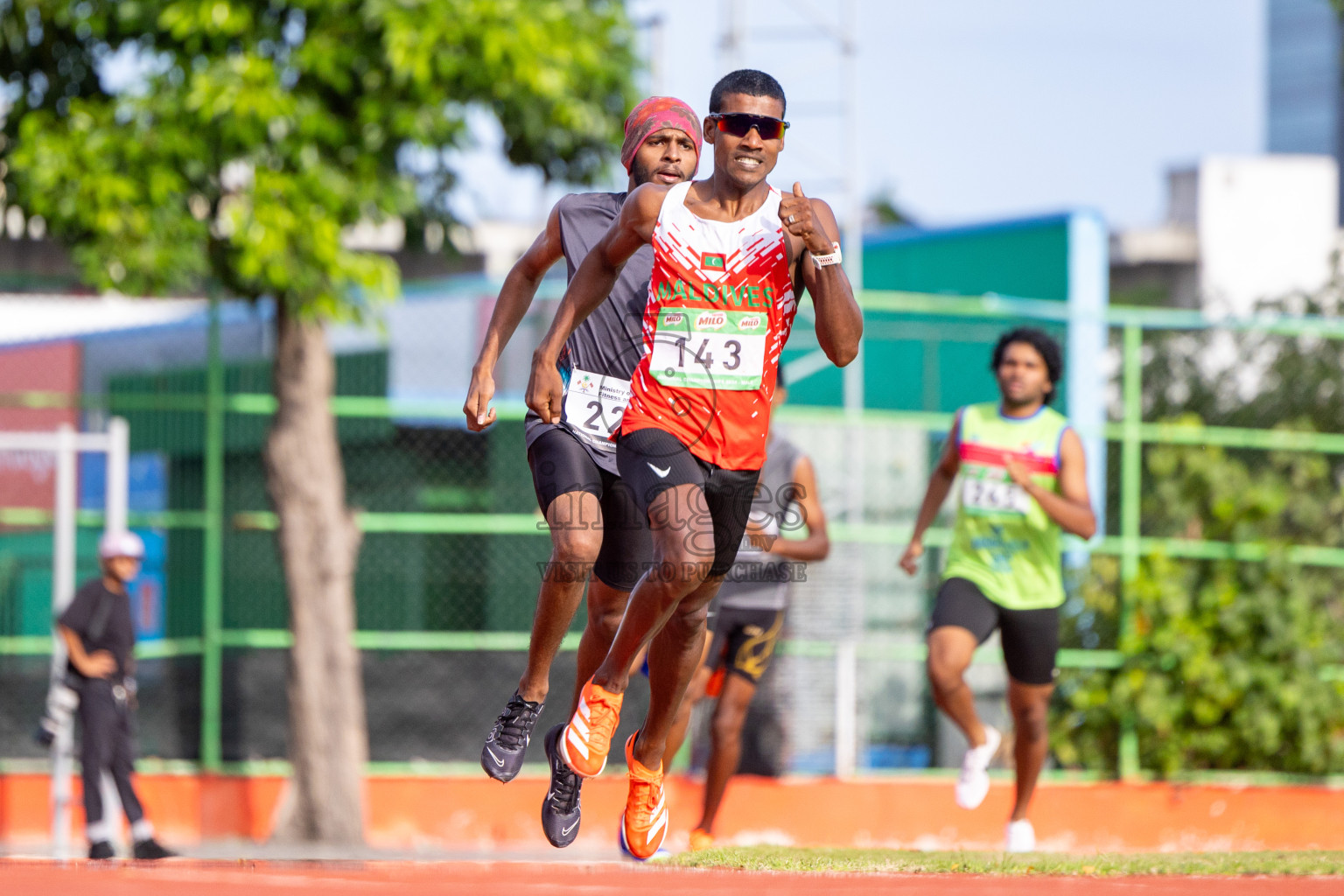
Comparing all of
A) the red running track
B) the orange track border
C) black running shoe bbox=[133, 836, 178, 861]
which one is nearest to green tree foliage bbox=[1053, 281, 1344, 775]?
the orange track border

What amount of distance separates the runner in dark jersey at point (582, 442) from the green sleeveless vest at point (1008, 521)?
2.61 m

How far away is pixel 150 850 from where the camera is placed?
30.3ft

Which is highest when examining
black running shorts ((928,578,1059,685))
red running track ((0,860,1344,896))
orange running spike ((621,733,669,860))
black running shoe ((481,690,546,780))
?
black running shorts ((928,578,1059,685))

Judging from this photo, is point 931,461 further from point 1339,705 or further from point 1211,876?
point 1211,876

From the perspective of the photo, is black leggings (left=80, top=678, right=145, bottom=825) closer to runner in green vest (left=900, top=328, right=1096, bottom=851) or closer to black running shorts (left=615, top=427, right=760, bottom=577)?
runner in green vest (left=900, top=328, right=1096, bottom=851)

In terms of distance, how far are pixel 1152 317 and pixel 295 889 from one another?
8.39 meters

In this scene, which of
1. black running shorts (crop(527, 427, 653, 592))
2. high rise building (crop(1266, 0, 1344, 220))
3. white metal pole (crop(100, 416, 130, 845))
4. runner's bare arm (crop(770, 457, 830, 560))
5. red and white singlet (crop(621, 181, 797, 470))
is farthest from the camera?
high rise building (crop(1266, 0, 1344, 220))

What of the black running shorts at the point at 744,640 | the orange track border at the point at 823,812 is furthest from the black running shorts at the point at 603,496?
the orange track border at the point at 823,812

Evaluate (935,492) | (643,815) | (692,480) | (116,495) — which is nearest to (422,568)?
(116,495)

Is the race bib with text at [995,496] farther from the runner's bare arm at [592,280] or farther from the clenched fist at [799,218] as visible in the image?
the clenched fist at [799,218]

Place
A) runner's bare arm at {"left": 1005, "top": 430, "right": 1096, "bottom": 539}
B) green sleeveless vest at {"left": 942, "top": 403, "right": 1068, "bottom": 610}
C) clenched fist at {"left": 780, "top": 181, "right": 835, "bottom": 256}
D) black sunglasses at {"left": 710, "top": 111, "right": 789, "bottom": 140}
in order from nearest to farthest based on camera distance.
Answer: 1. clenched fist at {"left": 780, "top": 181, "right": 835, "bottom": 256}
2. black sunglasses at {"left": 710, "top": 111, "right": 789, "bottom": 140}
3. runner's bare arm at {"left": 1005, "top": 430, "right": 1096, "bottom": 539}
4. green sleeveless vest at {"left": 942, "top": 403, "right": 1068, "bottom": 610}

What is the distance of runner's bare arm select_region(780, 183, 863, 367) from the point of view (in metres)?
4.64

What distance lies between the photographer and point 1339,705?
10922 millimetres

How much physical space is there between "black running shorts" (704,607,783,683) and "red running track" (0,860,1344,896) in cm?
217
